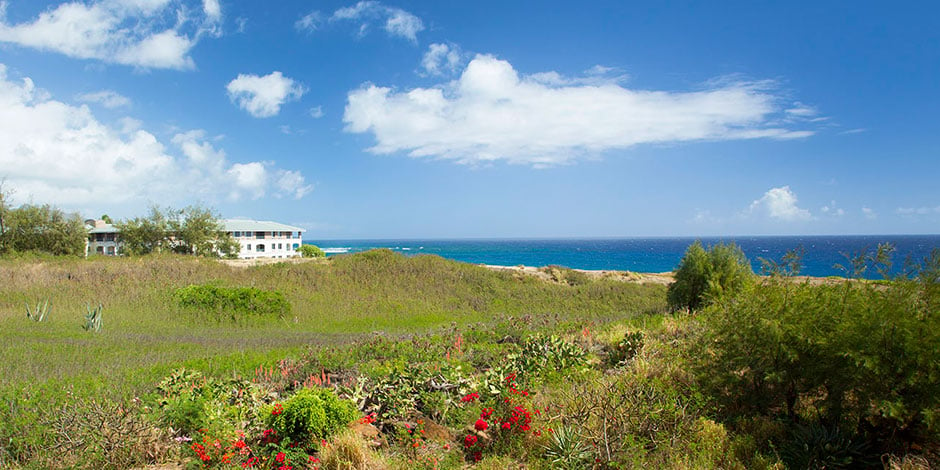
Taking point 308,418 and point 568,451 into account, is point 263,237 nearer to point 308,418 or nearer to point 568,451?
point 308,418

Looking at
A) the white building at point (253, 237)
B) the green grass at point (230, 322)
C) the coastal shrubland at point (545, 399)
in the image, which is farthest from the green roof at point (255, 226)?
the coastal shrubland at point (545, 399)

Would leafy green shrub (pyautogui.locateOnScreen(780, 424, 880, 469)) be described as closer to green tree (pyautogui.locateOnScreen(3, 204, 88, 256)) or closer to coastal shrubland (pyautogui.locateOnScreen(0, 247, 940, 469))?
coastal shrubland (pyautogui.locateOnScreen(0, 247, 940, 469))

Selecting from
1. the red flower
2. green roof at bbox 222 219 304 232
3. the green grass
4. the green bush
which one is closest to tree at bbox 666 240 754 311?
the green grass

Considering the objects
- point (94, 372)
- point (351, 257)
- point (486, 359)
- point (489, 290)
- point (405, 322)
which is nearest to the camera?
point (94, 372)

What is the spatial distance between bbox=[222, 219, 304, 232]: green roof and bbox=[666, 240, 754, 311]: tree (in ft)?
202

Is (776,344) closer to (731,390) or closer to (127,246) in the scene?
Answer: (731,390)

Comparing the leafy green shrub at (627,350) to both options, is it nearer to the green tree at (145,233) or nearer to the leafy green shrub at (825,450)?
the leafy green shrub at (825,450)

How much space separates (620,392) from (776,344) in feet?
5.38

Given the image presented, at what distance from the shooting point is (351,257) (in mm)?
25297

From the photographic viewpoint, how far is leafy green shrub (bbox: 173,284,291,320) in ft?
49.5

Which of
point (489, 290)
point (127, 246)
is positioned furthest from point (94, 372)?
point (127, 246)

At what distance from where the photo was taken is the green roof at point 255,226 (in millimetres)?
64500

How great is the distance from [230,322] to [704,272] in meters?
13.6

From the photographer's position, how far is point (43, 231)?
38406 millimetres
